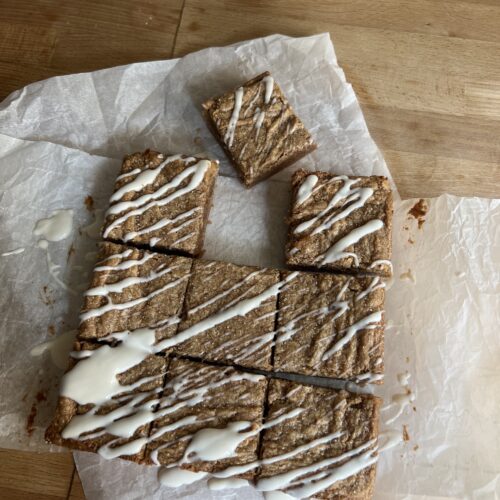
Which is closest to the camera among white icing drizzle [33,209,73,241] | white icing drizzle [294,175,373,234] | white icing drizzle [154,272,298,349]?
white icing drizzle [154,272,298,349]

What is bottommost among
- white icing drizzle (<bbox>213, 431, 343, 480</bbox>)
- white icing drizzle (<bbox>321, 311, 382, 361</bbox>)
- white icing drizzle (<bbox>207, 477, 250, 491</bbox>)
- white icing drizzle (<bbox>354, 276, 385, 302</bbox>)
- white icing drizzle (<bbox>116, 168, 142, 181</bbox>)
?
white icing drizzle (<bbox>207, 477, 250, 491</bbox>)

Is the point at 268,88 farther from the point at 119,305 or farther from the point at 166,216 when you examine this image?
the point at 119,305

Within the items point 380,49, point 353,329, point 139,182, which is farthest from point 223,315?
point 380,49

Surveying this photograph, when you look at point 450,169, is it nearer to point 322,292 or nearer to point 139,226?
point 322,292

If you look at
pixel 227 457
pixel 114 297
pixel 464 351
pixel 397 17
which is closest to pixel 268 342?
pixel 227 457

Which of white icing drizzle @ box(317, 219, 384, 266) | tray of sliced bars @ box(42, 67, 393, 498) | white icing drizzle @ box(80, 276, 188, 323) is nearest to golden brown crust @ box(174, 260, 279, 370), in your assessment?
tray of sliced bars @ box(42, 67, 393, 498)

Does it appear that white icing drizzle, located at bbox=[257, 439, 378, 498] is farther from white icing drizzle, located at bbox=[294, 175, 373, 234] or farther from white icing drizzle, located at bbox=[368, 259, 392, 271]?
white icing drizzle, located at bbox=[294, 175, 373, 234]
